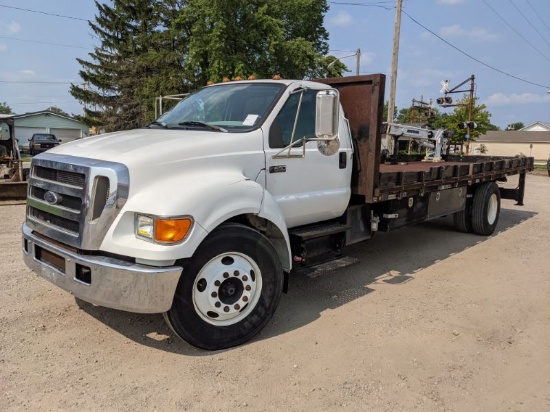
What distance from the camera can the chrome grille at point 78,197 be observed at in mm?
3184

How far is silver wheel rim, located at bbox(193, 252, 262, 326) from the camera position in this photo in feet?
11.4

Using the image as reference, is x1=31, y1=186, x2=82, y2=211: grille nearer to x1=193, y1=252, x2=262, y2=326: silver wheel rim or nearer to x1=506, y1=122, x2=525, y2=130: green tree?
x1=193, y1=252, x2=262, y2=326: silver wheel rim

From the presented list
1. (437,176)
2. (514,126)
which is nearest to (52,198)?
(437,176)

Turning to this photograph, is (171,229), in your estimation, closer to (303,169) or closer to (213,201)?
A: (213,201)

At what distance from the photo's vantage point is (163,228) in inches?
122

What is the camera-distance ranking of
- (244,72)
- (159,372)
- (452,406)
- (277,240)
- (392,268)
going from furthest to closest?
(244,72)
(392,268)
(277,240)
(159,372)
(452,406)

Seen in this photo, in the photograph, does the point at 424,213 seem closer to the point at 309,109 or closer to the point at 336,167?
the point at 336,167

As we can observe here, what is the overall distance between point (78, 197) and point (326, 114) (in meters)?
2.11

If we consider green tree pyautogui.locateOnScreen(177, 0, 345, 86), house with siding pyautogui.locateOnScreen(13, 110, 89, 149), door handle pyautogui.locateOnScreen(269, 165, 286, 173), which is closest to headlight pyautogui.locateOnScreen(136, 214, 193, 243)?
door handle pyautogui.locateOnScreen(269, 165, 286, 173)

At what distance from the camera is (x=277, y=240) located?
13.5ft

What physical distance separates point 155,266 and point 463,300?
350 cm

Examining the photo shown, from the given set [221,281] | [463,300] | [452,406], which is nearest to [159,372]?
[221,281]

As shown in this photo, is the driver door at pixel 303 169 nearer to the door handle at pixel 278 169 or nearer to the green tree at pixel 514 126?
the door handle at pixel 278 169

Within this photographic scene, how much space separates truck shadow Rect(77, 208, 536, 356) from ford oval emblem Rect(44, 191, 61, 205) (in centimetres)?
123
